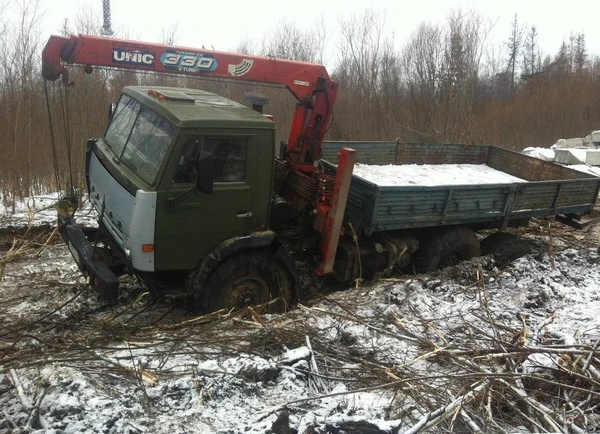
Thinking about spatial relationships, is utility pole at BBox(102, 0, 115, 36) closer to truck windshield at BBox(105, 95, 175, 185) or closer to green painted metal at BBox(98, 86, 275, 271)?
truck windshield at BBox(105, 95, 175, 185)

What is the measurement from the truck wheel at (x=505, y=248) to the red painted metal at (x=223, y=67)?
120 inches

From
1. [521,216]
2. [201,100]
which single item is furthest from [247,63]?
[521,216]

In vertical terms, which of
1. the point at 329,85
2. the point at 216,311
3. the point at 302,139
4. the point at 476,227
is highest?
the point at 329,85

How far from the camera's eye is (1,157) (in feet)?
34.7

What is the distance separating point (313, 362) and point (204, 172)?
1.89 metres

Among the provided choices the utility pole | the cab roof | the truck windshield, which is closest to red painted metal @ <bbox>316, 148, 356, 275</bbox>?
the cab roof

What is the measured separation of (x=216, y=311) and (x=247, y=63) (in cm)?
276

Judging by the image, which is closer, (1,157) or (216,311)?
(216,311)

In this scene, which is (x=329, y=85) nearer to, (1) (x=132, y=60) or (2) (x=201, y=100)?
(2) (x=201, y=100)

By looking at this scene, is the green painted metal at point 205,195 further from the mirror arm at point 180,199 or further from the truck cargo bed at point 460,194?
the truck cargo bed at point 460,194

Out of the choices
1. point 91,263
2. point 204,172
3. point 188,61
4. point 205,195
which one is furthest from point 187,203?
point 188,61

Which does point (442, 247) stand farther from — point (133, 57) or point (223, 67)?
point (133, 57)

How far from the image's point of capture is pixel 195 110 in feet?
17.4

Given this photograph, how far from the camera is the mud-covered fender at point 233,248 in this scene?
5.30 meters
